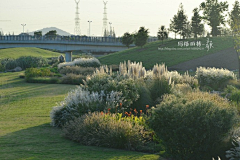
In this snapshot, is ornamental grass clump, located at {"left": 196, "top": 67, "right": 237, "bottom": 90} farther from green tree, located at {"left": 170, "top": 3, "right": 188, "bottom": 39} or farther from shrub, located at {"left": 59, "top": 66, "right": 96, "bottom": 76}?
green tree, located at {"left": 170, "top": 3, "right": 188, "bottom": 39}

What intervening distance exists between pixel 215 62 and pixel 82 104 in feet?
111

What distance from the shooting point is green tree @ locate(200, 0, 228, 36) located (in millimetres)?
64688

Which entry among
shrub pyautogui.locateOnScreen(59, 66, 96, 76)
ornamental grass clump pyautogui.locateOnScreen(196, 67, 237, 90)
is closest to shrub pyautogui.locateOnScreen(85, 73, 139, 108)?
ornamental grass clump pyautogui.locateOnScreen(196, 67, 237, 90)

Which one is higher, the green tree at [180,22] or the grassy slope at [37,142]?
the green tree at [180,22]

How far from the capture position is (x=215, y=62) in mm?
43312

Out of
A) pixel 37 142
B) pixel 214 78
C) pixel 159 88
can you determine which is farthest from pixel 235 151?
pixel 214 78

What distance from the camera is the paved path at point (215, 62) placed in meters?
41.2

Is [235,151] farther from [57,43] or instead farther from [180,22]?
[57,43]

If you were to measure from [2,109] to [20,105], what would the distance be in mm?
1344

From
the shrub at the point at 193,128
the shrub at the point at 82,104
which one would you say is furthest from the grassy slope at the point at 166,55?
the shrub at the point at 193,128

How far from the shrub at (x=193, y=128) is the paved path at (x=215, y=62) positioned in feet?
106

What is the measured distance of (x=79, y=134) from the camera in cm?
1005

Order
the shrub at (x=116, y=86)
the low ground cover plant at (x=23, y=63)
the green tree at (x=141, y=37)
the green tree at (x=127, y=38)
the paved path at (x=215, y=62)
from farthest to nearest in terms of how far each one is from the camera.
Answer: the green tree at (x=127, y=38) → the green tree at (x=141, y=37) → the low ground cover plant at (x=23, y=63) → the paved path at (x=215, y=62) → the shrub at (x=116, y=86)

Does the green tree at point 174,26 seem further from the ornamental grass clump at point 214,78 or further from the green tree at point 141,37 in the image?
the ornamental grass clump at point 214,78
